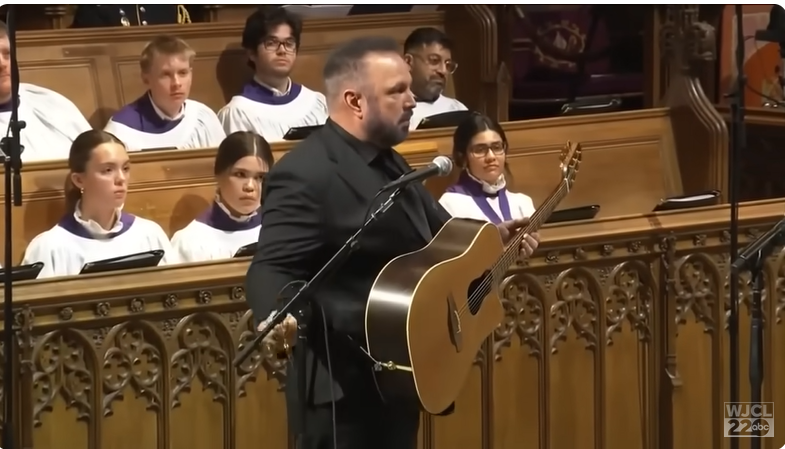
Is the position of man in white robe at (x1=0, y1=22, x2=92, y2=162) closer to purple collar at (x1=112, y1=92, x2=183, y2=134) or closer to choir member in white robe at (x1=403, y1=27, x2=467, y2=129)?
purple collar at (x1=112, y1=92, x2=183, y2=134)

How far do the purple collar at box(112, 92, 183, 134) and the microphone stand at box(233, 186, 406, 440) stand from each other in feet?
8.57

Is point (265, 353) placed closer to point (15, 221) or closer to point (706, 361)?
point (15, 221)

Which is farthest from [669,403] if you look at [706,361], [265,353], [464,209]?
[265,353]

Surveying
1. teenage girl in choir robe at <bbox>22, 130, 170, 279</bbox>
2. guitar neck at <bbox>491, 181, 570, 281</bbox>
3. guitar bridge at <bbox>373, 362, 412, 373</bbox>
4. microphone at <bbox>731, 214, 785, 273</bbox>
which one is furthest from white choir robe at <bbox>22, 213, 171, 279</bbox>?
microphone at <bbox>731, 214, 785, 273</bbox>

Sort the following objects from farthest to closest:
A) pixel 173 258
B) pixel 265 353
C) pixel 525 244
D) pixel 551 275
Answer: pixel 173 258 → pixel 551 275 → pixel 265 353 → pixel 525 244

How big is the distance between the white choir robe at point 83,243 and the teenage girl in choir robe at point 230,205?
9 cm

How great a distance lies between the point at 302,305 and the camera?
101 inches

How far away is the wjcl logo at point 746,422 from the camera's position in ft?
13.9

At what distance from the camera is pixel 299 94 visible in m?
5.59

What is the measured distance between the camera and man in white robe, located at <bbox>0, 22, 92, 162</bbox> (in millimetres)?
4902

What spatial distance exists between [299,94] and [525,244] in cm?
249

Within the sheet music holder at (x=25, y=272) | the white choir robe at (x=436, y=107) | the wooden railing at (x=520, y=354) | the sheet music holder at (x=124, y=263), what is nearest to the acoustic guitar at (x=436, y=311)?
the wooden railing at (x=520, y=354)

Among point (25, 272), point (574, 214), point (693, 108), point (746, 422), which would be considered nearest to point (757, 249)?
point (574, 214)

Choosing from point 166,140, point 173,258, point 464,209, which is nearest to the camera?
point 173,258
